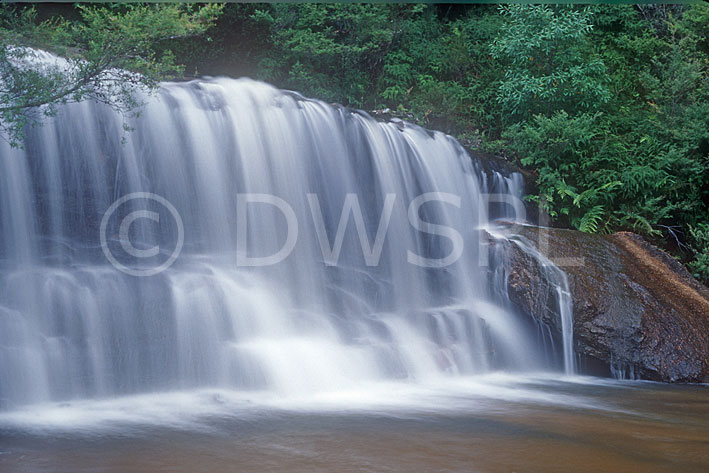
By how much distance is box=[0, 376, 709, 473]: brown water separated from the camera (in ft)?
15.0

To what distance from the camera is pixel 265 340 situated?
295 inches

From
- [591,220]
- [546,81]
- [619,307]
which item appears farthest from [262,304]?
[546,81]


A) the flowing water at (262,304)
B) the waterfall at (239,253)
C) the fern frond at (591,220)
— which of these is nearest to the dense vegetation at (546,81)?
the fern frond at (591,220)

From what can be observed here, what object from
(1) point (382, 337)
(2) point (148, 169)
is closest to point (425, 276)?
(1) point (382, 337)

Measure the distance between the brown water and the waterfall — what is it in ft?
1.67

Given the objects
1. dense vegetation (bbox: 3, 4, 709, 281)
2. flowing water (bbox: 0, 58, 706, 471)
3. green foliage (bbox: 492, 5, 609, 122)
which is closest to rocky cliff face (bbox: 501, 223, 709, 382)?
flowing water (bbox: 0, 58, 706, 471)

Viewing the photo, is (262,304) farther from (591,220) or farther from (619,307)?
(591,220)

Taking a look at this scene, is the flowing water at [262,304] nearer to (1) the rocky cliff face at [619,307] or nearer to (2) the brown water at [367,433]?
(2) the brown water at [367,433]

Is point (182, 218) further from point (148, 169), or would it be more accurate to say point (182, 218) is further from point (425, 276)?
point (425, 276)

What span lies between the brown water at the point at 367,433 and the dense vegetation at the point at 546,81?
5.83 meters

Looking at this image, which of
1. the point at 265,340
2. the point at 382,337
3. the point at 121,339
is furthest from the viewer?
the point at 382,337

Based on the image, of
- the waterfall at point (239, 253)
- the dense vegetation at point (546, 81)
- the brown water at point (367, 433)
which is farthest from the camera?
the dense vegetation at point (546, 81)

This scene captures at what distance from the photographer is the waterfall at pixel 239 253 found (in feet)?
21.9

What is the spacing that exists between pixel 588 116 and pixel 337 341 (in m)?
7.67
